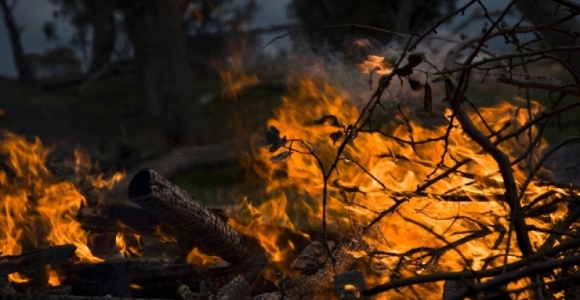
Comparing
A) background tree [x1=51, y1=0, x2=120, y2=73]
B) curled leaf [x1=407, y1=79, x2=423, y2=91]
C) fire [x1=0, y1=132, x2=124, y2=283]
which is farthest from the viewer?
background tree [x1=51, y1=0, x2=120, y2=73]

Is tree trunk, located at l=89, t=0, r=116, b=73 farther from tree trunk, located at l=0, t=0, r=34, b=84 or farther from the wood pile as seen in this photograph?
the wood pile

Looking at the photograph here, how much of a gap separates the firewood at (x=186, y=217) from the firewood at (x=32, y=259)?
1.75 ft

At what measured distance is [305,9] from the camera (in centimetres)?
2023


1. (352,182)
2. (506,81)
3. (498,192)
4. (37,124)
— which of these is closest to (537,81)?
(506,81)

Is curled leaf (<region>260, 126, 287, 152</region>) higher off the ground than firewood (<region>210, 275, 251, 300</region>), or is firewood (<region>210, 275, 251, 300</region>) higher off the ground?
curled leaf (<region>260, 126, 287, 152</region>)

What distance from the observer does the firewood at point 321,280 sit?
3.27 meters

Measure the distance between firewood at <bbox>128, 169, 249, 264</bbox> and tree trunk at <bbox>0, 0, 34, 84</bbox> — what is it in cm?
1955

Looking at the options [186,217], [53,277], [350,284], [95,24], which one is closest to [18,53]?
[95,24]

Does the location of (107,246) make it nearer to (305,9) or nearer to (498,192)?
(498,192)

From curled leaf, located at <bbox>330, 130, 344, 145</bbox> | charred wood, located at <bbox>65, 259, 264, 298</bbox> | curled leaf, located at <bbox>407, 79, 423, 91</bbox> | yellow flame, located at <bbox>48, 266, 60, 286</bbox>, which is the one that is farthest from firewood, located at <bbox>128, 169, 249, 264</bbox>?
curled leaf, located at <bbox>407, 79, 423, 91</bbox>

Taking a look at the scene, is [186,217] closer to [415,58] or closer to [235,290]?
[235,290]

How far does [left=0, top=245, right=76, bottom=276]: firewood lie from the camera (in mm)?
3814

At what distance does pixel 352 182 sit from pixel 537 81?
1.23 m

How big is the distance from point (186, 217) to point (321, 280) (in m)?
0.87
